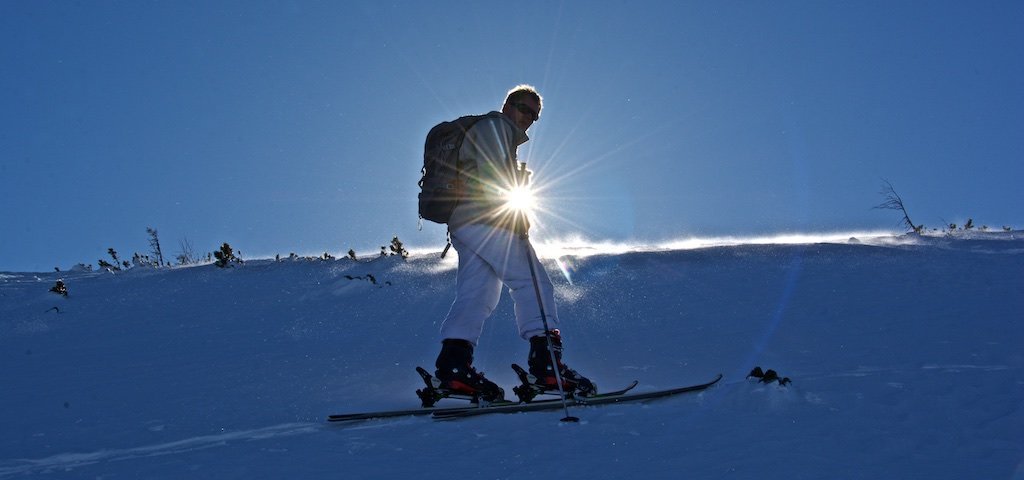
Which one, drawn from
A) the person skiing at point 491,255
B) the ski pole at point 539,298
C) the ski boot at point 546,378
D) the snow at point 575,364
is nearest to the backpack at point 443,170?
the person skiing at point 491,255

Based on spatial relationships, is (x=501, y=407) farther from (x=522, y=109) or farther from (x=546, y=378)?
(x=522, y=109)

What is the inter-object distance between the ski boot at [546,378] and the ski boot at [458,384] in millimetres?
156

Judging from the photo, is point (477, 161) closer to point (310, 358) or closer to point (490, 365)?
point (490, 365)

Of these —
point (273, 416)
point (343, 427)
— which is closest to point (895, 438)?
point (343, 427)

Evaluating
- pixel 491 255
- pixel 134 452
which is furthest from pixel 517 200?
pixel 134 452

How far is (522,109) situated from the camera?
446cm

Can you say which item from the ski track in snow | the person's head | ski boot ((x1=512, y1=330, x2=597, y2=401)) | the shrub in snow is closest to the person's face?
the person's head

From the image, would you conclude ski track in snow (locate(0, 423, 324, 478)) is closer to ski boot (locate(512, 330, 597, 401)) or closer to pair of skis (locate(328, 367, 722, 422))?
pair of skis (locate(328, 367, 722, 422))

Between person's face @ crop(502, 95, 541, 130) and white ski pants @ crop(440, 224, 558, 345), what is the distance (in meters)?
0.74

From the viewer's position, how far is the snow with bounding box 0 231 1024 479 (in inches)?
99.3

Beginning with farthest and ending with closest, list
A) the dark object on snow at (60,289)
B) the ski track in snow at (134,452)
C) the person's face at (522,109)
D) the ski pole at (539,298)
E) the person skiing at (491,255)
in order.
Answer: the dark object on snow at (60,289) < the person's face at (522,109) < the person skiing at (491,255) < the ski pole at (539,298) < the ski track in snow at (134,452)

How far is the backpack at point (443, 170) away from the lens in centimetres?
425

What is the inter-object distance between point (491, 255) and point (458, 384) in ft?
2.48

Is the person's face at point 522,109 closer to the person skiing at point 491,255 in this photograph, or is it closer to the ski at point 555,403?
the person skiing at point 491,255
